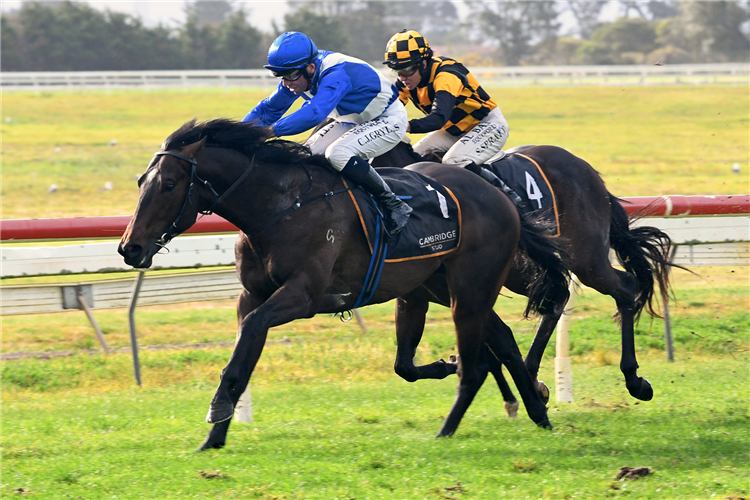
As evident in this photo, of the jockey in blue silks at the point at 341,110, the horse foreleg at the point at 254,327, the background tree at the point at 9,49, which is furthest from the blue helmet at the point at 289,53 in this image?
the background tree at the point at 9,49

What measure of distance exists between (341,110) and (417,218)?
78 centimetres

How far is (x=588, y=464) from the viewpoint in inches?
180

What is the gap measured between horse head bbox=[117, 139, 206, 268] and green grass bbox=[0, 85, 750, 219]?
958cm

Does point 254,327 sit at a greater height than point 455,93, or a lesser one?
lesser

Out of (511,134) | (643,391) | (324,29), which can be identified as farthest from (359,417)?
(324,29)

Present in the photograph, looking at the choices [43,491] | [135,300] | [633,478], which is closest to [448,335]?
[135,300]

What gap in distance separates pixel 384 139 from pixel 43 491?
2647 millimetres

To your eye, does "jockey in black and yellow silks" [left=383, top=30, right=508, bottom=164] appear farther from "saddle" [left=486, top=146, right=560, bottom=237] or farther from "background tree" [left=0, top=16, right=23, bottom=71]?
"background tree" [left=0, top=16, right=23, bottom=71]

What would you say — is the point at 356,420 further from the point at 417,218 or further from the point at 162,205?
the point at 162,205

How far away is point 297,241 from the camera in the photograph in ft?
15.5

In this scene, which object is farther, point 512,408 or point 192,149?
point 512,408

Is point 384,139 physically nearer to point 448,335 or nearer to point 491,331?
point 491,331

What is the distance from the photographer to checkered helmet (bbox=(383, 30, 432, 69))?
615cm

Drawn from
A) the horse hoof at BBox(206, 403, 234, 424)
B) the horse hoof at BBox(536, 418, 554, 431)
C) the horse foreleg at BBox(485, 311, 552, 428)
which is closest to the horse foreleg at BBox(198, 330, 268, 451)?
the horse hoof at BBox(206, 403, 234, 424)
